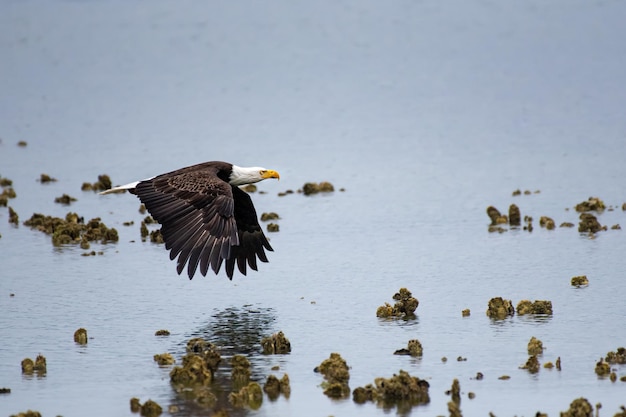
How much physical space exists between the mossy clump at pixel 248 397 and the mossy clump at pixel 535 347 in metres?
2.16

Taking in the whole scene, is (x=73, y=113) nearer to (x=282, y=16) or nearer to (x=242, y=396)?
(x=282, y=16)

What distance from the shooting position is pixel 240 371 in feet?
31.0

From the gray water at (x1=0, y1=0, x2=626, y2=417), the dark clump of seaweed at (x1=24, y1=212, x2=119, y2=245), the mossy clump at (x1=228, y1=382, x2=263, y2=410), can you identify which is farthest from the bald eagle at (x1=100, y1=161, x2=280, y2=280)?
the dark clump of seaweed at (x1=24, y1=212, x2=119, y2=245)

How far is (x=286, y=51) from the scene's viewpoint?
98.4 ft

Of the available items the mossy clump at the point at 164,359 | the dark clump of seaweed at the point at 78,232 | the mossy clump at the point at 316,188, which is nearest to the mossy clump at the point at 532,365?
the mossy clump at the point at 164,359

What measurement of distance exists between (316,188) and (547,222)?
3610 mm

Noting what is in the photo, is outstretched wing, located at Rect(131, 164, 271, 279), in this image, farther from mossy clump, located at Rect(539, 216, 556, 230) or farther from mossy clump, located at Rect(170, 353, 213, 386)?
mossy clump, located at Rect(539, 216, 556, 230)

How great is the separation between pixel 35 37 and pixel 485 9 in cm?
1106

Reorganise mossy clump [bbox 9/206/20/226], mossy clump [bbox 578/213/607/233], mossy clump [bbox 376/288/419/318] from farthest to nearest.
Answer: mossy clump [bbox 9/206/20/226] → mossy clump [bbox 578/213/607/233] → mossy clump [bbox 376/288/419/318]

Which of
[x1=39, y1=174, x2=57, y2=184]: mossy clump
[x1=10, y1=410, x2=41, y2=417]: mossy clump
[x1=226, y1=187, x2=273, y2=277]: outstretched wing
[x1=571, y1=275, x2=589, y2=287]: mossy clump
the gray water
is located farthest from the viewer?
[x1=39, y1=174, x2=57, y2=184]: mossy clump

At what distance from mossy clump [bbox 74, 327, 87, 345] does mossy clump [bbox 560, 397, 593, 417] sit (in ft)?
13.7

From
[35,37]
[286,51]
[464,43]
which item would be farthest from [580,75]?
[35,37]

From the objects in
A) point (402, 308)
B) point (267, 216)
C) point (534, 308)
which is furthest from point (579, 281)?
point (267, 216)

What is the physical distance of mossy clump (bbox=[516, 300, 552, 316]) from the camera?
1116cm
